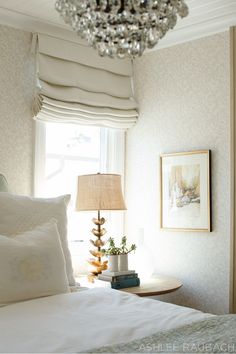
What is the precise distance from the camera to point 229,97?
3398 millimetres

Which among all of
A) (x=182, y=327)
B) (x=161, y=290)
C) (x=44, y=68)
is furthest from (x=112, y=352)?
(x=44, y=68)

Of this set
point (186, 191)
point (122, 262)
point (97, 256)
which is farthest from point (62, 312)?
point (186, 191)

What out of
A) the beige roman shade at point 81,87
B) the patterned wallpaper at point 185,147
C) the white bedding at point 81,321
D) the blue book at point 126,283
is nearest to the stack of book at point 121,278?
the blue book at point 126,283

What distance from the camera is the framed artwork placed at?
11.4ft

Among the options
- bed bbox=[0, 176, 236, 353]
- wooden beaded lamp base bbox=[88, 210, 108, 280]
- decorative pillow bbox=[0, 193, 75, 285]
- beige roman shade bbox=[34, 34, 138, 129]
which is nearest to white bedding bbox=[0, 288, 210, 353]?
bed bbox=[0, 176, 236, 353]

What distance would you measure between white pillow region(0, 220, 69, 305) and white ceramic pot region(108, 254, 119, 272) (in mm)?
780

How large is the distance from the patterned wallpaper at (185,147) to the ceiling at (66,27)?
0.09m

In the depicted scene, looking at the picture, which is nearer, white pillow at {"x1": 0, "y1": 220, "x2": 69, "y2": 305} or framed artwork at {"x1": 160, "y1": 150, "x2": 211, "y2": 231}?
white pillow at {"x1": 0, "y1": 220, "x2": 69, "y2": 305}

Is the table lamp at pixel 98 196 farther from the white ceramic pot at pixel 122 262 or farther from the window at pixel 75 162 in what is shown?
the window at pixel 75 162

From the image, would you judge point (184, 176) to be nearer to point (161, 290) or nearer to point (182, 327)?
point (161, 290)

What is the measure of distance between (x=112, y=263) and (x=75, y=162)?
3.07ft

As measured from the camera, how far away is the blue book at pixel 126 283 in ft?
10.5

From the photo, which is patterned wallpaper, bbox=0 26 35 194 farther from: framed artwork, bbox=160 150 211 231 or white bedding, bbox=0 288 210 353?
white bedding, bbox=0 288 210 353

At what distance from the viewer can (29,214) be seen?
2730 mm
